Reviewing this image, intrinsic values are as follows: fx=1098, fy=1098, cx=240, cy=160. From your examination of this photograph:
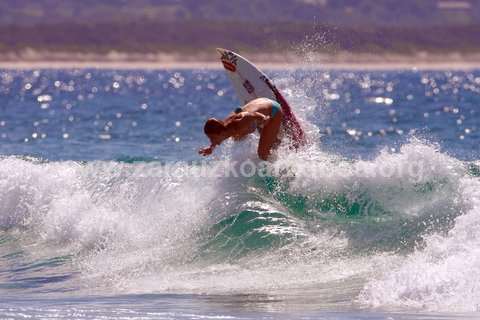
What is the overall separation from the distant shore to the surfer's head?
86622 mm

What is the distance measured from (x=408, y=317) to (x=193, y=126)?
19.5 metres

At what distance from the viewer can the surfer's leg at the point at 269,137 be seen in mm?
11812

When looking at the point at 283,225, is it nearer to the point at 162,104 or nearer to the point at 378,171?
the point at 378,171

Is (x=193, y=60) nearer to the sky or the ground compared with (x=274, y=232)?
nearer to the sky

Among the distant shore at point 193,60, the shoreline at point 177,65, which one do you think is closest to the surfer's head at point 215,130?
the distant shore at point 193,60

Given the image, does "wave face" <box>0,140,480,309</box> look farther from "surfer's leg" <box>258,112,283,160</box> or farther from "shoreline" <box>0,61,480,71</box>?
"shoreline" <box>0,61,480,71</box>

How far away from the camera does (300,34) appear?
101938 mm

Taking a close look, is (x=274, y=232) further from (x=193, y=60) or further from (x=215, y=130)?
(x=193, y=60)

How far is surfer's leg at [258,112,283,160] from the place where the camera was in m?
11.8

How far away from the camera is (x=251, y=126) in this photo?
37.4 ft

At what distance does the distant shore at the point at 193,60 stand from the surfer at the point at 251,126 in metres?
85.7

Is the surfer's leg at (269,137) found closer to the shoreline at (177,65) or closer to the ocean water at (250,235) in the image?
the ocean water at (250,235)

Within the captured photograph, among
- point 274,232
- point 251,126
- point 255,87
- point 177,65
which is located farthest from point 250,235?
point 177,65

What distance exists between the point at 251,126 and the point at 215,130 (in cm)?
53
